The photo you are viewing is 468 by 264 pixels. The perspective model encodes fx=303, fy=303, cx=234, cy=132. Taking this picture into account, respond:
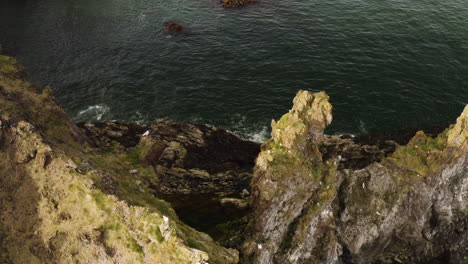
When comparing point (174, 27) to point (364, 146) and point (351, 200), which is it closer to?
point (364, 146)

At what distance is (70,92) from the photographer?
47.2m

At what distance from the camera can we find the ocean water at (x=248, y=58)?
45.0m

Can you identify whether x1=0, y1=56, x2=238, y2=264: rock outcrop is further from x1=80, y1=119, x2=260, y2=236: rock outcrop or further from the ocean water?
the ocean water

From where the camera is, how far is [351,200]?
27.5 meters

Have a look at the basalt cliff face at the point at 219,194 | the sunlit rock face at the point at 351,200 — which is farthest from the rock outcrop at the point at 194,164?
the sunlit rock face at the point at 351,200

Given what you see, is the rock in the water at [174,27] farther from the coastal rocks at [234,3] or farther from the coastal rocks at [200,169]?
the coastal rocks at [200,169]

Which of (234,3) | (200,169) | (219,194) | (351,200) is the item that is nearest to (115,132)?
(200,169)

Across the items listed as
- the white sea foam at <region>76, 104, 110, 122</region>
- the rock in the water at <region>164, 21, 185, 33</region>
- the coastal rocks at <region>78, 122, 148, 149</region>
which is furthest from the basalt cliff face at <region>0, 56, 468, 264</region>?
the rock in the water at <region>164, 21, 185, 33</region>

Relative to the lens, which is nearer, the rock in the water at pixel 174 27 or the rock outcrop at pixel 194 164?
the rock outcrop at pixel 194 164

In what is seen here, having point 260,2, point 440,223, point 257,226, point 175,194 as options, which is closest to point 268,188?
point 257,226

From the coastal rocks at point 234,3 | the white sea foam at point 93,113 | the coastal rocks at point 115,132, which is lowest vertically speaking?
the white sea foam at point 93,113

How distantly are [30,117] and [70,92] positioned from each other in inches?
1084

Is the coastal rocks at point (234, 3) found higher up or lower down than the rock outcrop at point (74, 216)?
higher up

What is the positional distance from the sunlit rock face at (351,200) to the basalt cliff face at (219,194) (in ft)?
0.33
